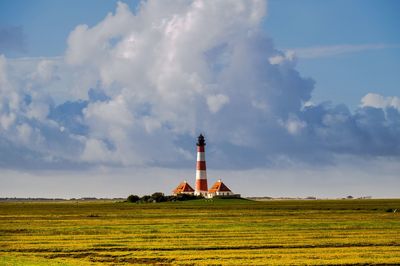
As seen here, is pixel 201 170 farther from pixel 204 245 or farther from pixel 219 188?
pixel 204 245

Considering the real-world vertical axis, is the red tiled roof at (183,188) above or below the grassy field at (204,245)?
above

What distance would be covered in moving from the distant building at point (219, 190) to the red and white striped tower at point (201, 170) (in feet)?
11.6

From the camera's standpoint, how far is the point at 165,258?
37.3 m

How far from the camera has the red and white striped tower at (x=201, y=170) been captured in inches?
5650

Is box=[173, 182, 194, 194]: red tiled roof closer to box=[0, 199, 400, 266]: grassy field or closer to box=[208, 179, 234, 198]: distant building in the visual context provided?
box=[208, 179, 234, 198]: distant building

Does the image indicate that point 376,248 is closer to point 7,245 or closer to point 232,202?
point 7,245

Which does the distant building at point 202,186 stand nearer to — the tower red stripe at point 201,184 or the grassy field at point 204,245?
the tower red stripe at point 201,184

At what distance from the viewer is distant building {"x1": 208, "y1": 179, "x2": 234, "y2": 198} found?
506ft

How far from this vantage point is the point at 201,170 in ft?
472

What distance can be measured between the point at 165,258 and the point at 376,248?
12.4 m

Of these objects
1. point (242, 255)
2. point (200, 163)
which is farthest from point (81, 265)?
point (200, 163)

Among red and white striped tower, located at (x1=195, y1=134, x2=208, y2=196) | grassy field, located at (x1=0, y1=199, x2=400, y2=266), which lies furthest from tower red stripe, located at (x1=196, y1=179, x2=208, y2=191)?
grassy field, located at (x1=0, y1=199, x2=400, y2=266)

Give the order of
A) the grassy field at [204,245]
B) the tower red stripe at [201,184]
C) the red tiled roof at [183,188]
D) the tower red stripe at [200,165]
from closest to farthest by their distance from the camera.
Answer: the grassy field at [204,245]
the tower red stripe at [200,165]
the tower red stripe at [201,184]
the red tiled roof at [183,188]

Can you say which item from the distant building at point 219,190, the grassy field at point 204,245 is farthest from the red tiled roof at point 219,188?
the grassy field at point 204,245
